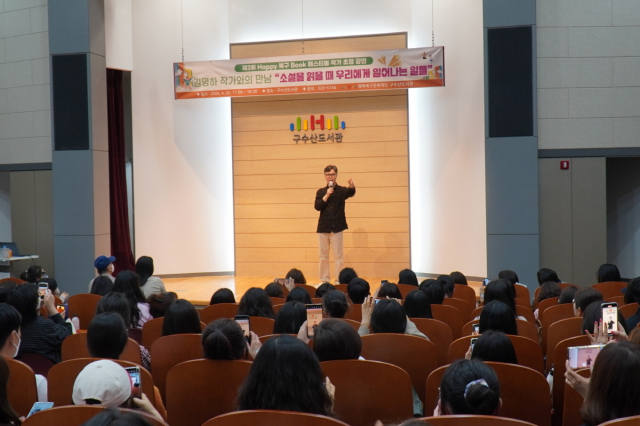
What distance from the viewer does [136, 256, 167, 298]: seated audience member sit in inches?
203

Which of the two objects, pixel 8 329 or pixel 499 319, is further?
pixel 499 319

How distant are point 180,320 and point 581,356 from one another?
1970 mm

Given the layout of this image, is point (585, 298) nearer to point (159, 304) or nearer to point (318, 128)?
point (159, 304)

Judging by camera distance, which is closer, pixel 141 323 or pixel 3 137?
pixel 141 323

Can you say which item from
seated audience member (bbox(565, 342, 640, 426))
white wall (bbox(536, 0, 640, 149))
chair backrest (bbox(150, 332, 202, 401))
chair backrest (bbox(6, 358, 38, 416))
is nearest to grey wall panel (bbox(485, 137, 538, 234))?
white wall (bbox(536, 0, 640, 149))

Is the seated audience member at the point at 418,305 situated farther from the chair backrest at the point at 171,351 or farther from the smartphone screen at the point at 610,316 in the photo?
the chair backrest at the point at 171,351

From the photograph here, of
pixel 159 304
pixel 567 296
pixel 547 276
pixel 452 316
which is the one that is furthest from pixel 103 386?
pixel 547 276

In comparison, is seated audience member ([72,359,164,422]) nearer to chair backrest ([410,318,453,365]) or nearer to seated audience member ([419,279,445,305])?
chair backrest ([410,318,453,365])

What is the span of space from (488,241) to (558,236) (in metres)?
0.82

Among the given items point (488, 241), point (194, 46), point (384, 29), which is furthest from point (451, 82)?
point (194, 46)

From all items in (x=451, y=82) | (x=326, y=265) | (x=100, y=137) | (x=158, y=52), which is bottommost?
(x=326, y=265)

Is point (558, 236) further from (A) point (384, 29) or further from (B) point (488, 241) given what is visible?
(A) point (384, 29)

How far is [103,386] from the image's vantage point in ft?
6.27

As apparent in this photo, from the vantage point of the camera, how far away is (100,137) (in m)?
8.33
